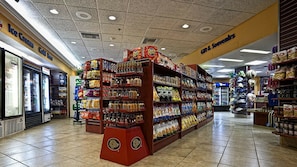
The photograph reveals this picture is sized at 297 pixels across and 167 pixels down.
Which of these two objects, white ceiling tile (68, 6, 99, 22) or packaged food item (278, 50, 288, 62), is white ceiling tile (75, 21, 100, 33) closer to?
white ceiling tile (68, 6, 99, 22)

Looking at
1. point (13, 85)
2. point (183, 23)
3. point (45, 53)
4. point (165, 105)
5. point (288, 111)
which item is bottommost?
point (288, 111)

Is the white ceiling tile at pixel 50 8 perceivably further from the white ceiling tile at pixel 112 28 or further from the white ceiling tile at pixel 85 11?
the white ceiling tile at pixel 112 28

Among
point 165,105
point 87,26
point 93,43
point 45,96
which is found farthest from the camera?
point 45,96

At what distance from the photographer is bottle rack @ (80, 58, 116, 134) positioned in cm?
573

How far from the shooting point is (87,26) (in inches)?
247

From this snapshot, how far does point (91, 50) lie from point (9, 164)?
7.33 metres

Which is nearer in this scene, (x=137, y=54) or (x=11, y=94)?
(x=137, y=54)

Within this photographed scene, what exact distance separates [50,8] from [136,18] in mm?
2425

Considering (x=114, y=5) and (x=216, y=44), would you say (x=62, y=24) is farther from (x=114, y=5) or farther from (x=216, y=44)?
(x=216, y=44)

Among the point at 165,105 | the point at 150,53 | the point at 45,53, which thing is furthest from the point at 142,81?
the point at 45,53

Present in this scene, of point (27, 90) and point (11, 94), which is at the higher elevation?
point (27, 90)

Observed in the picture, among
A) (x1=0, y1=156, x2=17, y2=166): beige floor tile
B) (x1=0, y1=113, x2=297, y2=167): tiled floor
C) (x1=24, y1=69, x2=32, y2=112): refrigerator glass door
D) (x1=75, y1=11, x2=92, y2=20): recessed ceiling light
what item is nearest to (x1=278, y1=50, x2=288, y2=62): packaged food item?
(x1=0, y1=113, x2=297, y2=167): tiled floor

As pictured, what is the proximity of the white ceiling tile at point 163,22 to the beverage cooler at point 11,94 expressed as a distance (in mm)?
4628

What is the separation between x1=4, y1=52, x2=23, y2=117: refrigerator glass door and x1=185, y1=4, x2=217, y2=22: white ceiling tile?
565 centimetres
